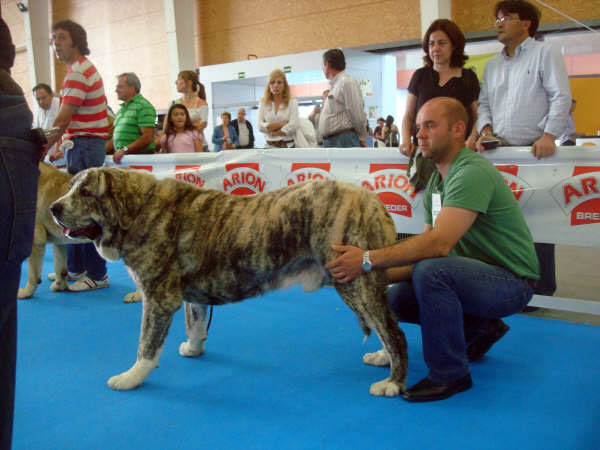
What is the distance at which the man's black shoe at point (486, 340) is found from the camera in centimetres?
300

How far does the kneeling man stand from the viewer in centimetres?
252

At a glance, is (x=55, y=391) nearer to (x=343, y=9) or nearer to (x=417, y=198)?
(x=417, y=198)

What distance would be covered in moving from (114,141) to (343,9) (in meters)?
8.69

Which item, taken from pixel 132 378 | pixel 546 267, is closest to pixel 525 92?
pixel 546 267

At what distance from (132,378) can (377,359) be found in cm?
138

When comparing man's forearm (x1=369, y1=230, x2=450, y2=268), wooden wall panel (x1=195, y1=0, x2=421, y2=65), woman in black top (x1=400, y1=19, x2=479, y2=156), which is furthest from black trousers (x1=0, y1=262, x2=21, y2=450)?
wooden wall panel (x1=195, y1=0, x2=421, y2=65)

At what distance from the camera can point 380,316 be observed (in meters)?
2.58

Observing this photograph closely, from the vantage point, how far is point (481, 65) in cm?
748

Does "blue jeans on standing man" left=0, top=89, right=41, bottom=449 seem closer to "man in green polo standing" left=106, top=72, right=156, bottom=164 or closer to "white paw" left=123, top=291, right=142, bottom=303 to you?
"white paw" left=123, top=291, right=142, bottom=303

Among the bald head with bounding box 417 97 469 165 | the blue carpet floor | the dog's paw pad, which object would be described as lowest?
the blue carpet floor

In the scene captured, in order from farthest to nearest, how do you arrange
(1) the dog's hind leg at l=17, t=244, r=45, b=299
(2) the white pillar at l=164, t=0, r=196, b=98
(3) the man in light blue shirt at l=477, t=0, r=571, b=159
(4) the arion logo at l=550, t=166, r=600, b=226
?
(2) the white pillar at l=164, t=0, r=196, b=98
(1) the dog's hind leg at l=17, t=244, r=45, b=299
(3) the man in light blue shirt at l=477, t=0, r=571, b=159
(4) the arion logo at l=550, t=166, r=600, b=226

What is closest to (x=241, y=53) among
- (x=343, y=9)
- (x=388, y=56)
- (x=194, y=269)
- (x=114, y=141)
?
(x=343, y=9)

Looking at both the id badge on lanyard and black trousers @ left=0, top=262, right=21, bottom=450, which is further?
the id badge on lanyard

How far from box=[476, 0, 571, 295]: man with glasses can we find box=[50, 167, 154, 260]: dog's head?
2468 mm
